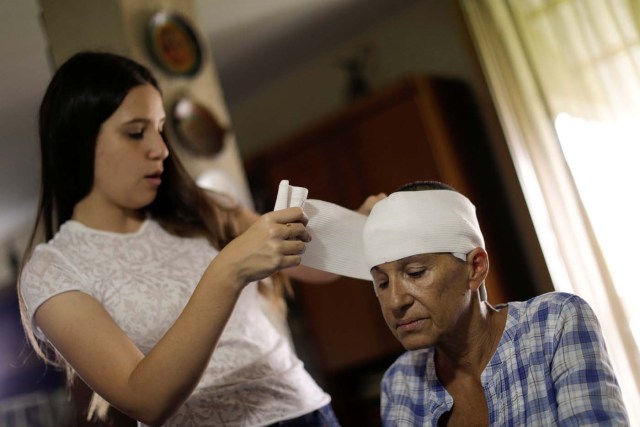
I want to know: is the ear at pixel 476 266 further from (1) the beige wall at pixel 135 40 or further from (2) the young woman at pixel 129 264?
(1) the beige wall at pixel 135 40

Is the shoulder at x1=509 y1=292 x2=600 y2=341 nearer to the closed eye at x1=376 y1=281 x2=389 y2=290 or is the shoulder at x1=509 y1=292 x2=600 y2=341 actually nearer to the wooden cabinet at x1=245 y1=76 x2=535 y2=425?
the closed eye at x1=376 y1=281 x2=389 y2=290

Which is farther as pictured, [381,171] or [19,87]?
[381,171]

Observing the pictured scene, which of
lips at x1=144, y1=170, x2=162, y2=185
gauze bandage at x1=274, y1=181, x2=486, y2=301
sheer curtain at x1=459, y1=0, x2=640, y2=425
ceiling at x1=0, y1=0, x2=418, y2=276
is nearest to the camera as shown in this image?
gauze bandage at x1=274, y1=181, x2=486, y2=301

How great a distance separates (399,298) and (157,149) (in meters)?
0.57

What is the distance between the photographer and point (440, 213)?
1434mm

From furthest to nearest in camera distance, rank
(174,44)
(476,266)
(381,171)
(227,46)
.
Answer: (227,46)
(381,171)
(174,44)
(476,266)

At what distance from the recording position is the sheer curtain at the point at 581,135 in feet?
10.2

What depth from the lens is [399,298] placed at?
1388 mm

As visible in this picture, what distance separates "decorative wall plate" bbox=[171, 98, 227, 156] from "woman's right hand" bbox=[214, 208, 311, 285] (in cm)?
193

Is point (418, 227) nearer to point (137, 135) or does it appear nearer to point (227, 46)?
point (137, 135)

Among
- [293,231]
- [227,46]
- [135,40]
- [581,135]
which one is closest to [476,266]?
[293,231]

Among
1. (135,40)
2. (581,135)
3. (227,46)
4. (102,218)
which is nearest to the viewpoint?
(102,218)

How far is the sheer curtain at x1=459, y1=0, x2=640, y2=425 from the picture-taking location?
312cm

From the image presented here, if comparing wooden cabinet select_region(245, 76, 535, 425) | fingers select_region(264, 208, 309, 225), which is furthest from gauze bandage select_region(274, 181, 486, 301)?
wooden cabinet select_region(245, 76, 535, 425)
